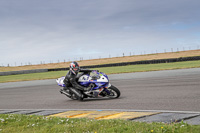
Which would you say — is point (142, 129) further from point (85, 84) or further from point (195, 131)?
point (85, 84)

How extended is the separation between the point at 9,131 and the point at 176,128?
12.2 ft

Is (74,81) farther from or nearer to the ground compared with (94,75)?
nearer to the ground

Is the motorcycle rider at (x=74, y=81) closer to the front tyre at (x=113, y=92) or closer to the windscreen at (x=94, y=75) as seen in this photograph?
the windscreen at (x=94, y=75)

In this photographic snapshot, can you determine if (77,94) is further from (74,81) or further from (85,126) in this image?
(85,126)

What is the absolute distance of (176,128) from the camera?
4938 mm

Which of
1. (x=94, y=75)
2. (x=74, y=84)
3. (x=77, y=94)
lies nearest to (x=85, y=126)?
(x=94, y=75)

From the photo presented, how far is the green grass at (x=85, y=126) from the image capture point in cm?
497

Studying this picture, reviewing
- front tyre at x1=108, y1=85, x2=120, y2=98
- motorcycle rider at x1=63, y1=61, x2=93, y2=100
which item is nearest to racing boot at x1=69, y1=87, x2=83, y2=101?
motorcycle rider at x1=63, y1=61, x2=93, y2=100

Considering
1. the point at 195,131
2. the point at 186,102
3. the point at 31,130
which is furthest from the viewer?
the point at 186,102

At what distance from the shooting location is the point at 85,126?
570cm

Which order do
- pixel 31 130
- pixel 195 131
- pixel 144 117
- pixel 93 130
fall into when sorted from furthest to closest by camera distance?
pixel 144 117
pixel 31 130
pixel 93 130
pixel 195 131

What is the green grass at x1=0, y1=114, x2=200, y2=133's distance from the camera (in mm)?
4969

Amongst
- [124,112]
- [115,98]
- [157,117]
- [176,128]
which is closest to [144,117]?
[157,117]

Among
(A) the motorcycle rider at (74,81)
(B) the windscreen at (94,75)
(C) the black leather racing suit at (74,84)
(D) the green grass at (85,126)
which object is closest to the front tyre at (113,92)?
(B) the windscreen at (94,75)
